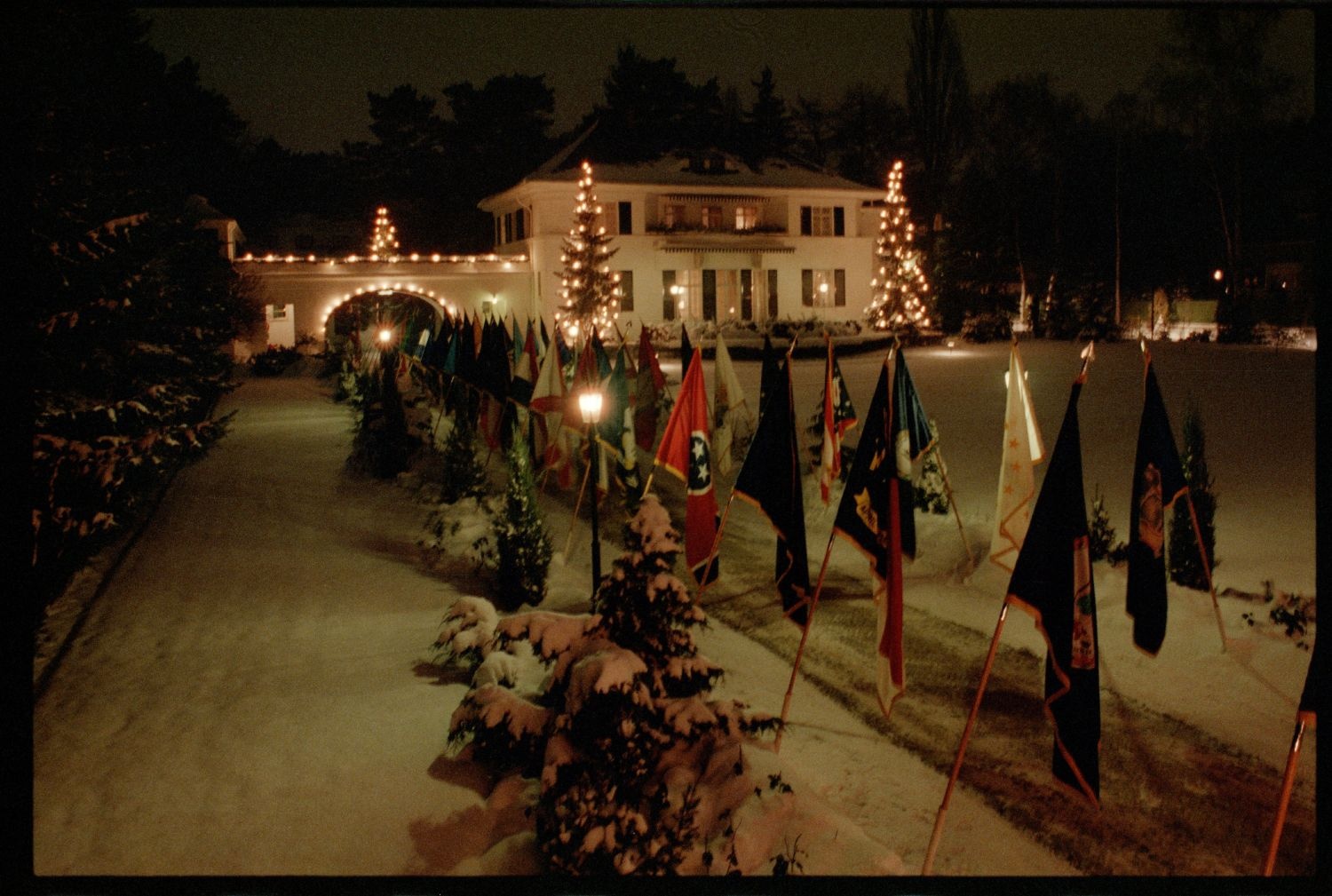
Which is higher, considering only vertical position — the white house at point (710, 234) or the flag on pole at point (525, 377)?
the white house at point (710, 234)

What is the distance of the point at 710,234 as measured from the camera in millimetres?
43125

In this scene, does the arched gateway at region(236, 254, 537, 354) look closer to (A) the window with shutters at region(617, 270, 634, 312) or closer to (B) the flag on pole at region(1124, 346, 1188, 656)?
(A) the window with shutters at region(617, 270, 634, 312)

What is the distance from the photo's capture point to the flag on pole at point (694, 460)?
9938 millimetres

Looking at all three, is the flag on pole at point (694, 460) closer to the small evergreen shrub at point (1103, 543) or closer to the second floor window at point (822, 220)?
the small evergreen shrub at point (1103, 543)

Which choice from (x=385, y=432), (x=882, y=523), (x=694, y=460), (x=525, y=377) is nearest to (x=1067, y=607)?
(x=882, y=523)

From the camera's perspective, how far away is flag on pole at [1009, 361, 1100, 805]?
5.90 m

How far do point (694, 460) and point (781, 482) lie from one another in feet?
6.55

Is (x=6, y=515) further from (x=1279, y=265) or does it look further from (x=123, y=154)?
Result: (x=1279, y=265)

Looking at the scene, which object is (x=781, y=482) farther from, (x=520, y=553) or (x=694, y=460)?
(x=520, y=553)

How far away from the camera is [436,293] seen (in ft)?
127

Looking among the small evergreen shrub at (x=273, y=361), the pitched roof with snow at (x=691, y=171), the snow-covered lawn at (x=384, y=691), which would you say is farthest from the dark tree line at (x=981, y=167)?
the snow-covered lawn at (x=384, y=691)

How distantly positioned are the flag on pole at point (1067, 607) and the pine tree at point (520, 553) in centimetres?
527

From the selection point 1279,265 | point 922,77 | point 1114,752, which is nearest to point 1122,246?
point 1279,265

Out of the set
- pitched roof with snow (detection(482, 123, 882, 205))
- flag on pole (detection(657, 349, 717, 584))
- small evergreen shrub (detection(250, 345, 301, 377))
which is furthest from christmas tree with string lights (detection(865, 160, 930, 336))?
flag on pole (detection(657, 349, 717, 584))
